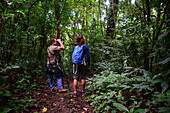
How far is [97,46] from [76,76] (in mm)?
3600

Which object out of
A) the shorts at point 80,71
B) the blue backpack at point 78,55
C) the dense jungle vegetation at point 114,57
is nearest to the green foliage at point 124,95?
the dense jungle vegetation at point 114,57

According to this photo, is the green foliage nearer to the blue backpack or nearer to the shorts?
the shorts

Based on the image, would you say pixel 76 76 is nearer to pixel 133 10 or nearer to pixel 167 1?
pixel 133 10

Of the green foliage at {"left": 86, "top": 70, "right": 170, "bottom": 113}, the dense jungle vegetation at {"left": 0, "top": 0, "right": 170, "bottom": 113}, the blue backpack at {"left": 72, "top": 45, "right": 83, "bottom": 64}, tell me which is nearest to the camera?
the dense jungle vegetation at {"left": 0, "top": 0, "right": 170, "bottom": 113}

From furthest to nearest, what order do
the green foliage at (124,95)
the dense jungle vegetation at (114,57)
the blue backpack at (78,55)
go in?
the blue backpack at (78,55) < the green foliage at (124,95) < the dense jungle vegetation at (114,57)

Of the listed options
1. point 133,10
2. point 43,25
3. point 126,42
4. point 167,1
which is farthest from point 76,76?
point 43,25

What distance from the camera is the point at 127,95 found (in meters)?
2.94

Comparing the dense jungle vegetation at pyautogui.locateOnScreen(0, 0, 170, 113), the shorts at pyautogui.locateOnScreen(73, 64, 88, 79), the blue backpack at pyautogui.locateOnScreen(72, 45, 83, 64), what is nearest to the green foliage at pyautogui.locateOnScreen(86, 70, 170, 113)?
the dense jungle vegetation at pyautogui.locateOnScreen(0, 0, 170, 113)

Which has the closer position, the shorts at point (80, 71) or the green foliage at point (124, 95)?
the green foliage at point (124, 95)

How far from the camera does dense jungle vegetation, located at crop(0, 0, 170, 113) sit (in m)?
1.78

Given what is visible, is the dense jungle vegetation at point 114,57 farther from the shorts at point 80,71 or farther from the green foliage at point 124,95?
the shorts at point 80,71

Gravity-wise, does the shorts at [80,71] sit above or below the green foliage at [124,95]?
above

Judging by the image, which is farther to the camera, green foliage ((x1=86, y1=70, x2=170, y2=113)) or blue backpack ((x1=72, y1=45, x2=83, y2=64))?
blue backpack ((x1=72, y1=45, x2=83, y2=64))

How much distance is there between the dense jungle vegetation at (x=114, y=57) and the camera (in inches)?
70.1
